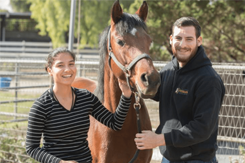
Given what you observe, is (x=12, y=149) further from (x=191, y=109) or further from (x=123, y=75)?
(x=191, y=109)

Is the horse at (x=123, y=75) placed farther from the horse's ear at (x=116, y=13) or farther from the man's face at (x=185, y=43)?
the man's face at (x=185, y=43)

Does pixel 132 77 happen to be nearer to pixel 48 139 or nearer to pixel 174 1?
pixel 48 139

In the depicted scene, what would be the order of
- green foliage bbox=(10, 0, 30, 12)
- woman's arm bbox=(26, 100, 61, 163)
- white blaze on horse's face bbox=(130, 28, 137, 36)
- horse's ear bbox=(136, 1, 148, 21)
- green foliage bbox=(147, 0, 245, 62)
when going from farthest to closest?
1. green foliage bbox=(10, 0, 30, 12)
2. green foliage bbox=(147, 0, 245, 62)
3. horse's ear bbox=(136, 1, 148, 21)
4. white blaze on horse's face bbox=(130, 28, 137, 36)
5. woman's arm bbox=(26, 100, 61, 163)

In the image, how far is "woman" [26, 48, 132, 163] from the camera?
1991 mm

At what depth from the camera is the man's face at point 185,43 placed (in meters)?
2.00

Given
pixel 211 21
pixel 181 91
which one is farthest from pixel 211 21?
pixel 181 91

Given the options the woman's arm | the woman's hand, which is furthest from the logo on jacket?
the woman's arm

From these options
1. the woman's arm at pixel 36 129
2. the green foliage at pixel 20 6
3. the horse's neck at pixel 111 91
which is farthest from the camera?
the green foliage at pixel 20 6

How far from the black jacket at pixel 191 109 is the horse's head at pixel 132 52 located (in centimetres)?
17

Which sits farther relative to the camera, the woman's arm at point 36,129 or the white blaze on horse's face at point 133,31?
the white blaze on horse's face at point 133,31

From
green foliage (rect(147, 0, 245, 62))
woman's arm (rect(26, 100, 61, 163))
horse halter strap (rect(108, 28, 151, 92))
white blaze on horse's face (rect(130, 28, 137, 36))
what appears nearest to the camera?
woman's arm (rect(26, 100, 61, 163))

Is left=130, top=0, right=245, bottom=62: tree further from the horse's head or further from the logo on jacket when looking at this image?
the logo on jacket

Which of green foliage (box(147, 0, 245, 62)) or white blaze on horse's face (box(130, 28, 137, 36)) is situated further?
green foliage (box(147, 0, 245, 62))

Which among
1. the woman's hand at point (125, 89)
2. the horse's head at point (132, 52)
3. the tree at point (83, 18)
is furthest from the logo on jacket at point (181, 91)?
the tree at point (83, 18)
